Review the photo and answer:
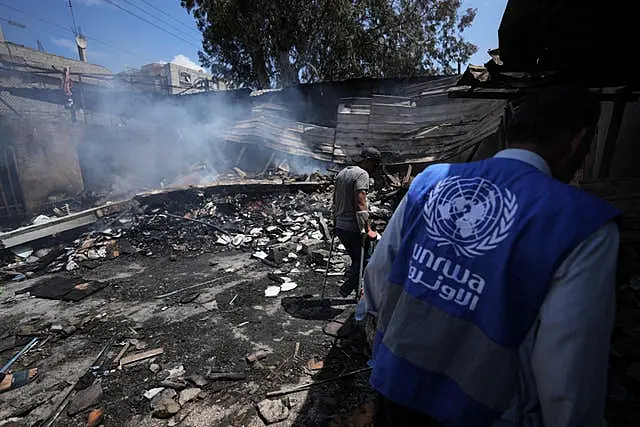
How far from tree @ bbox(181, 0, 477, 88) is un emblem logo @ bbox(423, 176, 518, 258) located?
18.7 meters

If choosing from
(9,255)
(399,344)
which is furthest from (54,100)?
(399,344)

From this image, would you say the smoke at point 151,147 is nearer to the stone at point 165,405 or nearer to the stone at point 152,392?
the stone at point 152,392

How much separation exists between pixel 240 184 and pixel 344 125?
189 inches

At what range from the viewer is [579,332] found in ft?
2.89

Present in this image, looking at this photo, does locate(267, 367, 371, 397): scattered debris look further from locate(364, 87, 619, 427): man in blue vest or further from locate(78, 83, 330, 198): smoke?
locate(78, 83, 330, 198): smoke

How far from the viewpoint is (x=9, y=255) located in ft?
25.6

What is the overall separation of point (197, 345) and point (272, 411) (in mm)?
1578

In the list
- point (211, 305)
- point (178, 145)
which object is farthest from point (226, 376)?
point (178, 145)

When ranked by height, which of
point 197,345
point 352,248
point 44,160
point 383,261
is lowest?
point 197,345

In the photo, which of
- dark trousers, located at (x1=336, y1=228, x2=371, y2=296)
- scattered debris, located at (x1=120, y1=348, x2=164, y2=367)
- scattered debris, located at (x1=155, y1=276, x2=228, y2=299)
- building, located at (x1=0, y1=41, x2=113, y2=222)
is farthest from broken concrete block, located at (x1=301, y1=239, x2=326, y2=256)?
building, located at (x1=0, y1=41, x2=113, y2=222)

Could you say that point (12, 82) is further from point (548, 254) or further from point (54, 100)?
point (548, 254)

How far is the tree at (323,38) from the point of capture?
17.0 metres

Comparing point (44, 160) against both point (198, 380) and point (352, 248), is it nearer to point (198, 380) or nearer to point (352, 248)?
point (198, 380)

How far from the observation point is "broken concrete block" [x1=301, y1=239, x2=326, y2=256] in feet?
23.7
